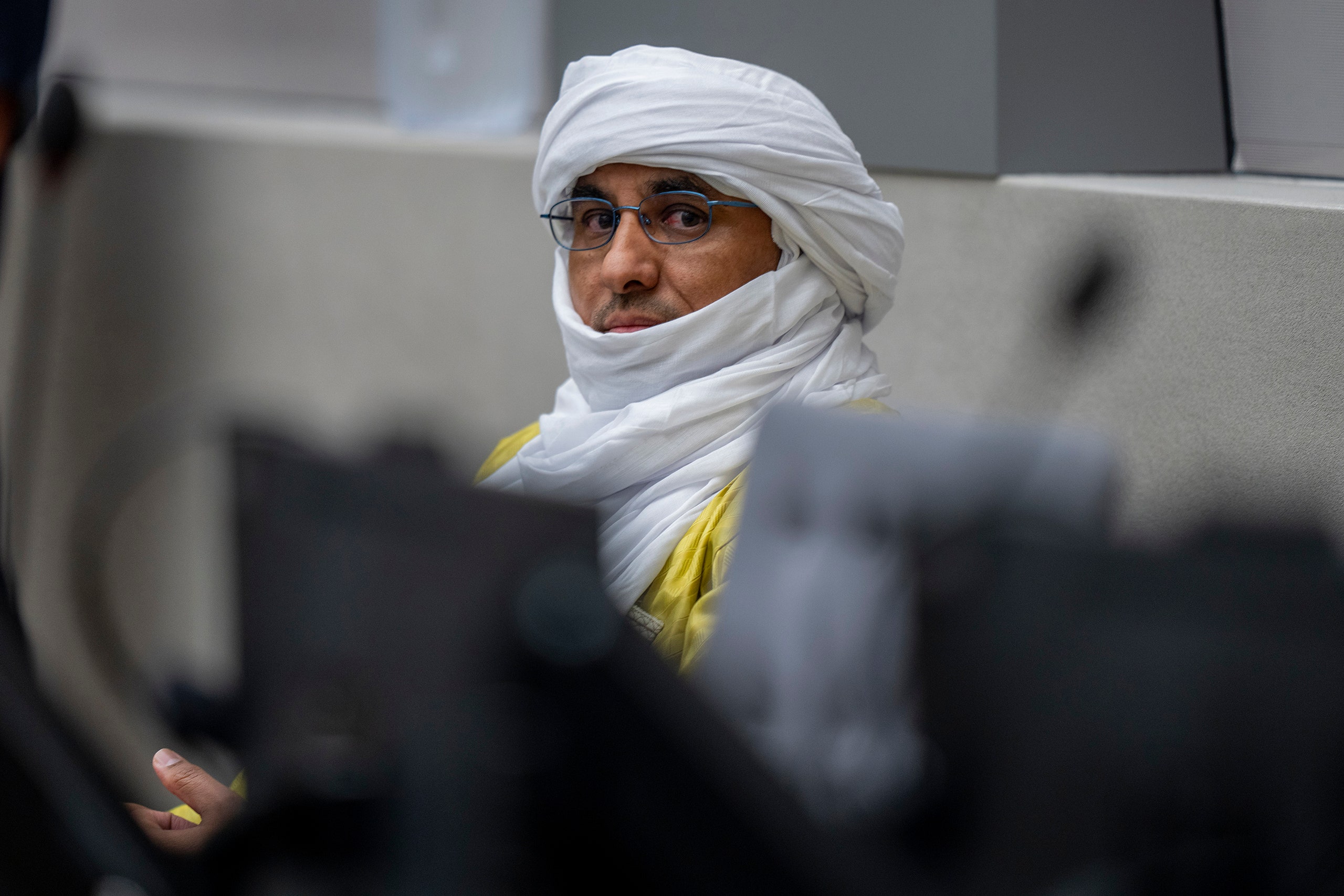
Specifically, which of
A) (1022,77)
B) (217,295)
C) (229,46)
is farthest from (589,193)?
(229,46)

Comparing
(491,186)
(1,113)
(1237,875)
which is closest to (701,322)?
(1237,875)

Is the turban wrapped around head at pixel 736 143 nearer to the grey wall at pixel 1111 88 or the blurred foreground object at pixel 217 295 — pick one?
the grey wall at pixel 1111 88

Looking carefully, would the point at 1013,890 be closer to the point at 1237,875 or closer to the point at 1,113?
the point at 1237,875

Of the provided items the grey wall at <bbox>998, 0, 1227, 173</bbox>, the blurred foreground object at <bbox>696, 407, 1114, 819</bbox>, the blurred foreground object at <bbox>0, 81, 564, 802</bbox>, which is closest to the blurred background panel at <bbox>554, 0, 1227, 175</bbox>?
the grey wall at <bbox>998, 0, 1227, 173</bbox>

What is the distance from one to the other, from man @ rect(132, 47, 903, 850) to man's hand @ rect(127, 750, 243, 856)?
0.45 meters

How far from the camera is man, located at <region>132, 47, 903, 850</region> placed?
1213mm

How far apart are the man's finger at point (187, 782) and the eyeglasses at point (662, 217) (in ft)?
2.35

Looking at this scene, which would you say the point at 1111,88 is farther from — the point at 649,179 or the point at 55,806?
the point at 55,806

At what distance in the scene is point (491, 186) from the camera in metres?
2.30

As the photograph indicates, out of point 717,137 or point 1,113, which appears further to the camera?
point 1,113

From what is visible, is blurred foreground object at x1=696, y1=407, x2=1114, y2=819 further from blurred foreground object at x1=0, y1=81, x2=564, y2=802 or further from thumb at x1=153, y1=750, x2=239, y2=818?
blurred foreground object at x1=0, y1=81, x2=564, y2=802

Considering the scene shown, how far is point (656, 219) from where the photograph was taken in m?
1.29


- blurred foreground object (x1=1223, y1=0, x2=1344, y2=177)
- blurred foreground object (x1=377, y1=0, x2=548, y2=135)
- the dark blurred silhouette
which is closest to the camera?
blurred foreground object (x1=1223, y1=0, x2=1344, y2=177)

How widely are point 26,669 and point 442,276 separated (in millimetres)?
2059
